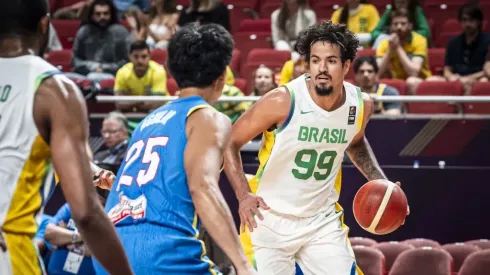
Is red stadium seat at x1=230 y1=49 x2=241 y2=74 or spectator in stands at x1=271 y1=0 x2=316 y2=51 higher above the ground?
spectator in stands at x1=271 y1=0 x2=316 y2=51

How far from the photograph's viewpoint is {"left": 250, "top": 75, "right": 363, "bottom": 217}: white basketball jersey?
5883mm

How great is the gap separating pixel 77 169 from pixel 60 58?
30.6ft

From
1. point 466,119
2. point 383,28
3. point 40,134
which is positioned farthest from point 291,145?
point 383,28

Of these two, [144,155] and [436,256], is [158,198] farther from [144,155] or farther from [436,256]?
[436,256]

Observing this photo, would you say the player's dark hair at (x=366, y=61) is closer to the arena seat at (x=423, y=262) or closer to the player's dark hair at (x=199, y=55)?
the arena seat at (x=423, y=262)

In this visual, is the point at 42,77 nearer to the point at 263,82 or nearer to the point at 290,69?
the point at 263,82

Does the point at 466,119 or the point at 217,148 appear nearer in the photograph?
the point at 217,148

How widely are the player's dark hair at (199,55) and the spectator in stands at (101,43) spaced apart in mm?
7063

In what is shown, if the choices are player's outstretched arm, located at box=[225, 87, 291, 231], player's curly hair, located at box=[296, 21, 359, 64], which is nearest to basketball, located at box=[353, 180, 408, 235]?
player's outstretched arm, located at box=[225, 87, 291, 231]

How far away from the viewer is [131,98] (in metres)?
9.19

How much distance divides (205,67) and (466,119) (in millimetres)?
5209

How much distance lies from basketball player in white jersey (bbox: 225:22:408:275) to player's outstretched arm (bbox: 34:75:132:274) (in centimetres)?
260

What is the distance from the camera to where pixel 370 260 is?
24.7 feet

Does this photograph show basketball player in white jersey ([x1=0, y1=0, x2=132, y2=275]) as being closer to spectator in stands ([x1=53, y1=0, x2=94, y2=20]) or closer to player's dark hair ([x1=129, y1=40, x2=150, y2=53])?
player's dark hair ([x1=129, y1=40, x2=150, y2=53])
